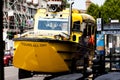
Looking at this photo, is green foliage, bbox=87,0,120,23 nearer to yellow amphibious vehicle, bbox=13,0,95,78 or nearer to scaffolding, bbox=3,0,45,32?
scaffolding, bbox=3,0,45,32

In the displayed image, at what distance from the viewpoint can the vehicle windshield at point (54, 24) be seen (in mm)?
18125

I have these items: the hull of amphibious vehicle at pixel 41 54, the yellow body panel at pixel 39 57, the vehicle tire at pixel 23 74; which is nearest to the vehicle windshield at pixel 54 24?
the hull of amphibious vehicle at pixel 41 54

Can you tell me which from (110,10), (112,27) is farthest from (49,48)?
(110,10)

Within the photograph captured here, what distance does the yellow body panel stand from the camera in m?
16.0

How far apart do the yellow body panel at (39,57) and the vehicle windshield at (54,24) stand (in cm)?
169

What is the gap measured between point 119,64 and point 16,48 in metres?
3.64

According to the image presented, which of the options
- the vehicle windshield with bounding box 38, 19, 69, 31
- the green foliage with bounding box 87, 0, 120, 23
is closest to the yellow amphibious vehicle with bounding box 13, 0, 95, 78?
the vehicle windshield with bounding box 38, 19, 69, 31

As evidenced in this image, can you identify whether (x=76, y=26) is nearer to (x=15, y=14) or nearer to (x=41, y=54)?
(x=41, y=54)

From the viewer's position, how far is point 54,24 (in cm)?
1831

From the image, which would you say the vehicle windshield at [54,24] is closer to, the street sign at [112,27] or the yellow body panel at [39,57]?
the street sign at [112,27]

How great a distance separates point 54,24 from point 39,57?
2547 millimetres

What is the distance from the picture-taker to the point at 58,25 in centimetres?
1820

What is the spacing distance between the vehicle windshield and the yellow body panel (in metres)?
1.69

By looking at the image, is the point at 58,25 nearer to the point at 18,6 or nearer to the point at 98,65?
the point at 98,65
